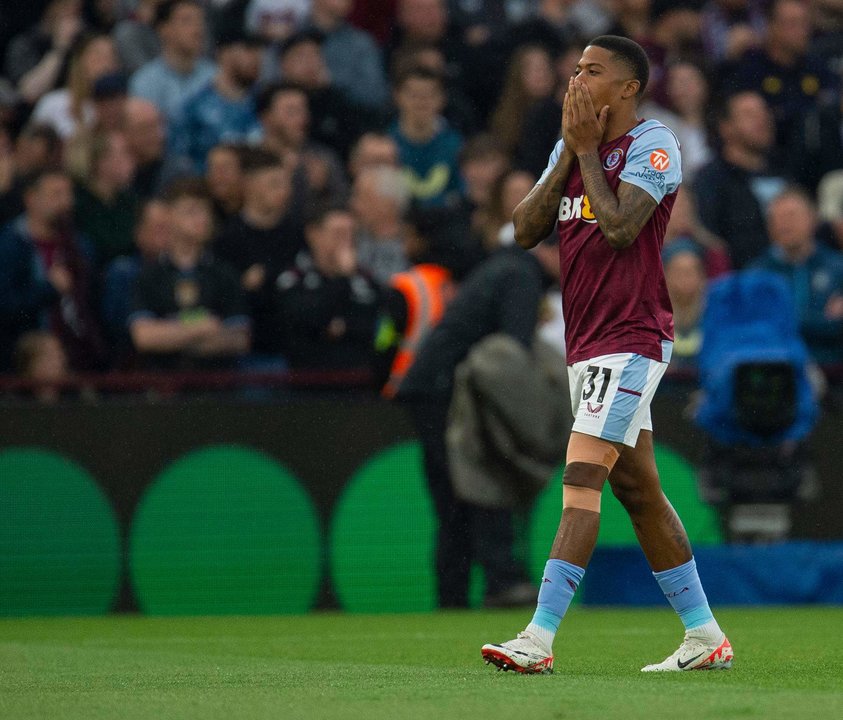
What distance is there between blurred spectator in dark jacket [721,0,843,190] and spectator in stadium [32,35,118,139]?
5.43 metres

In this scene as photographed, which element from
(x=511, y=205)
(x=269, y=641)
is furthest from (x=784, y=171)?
(x=269, y=641)

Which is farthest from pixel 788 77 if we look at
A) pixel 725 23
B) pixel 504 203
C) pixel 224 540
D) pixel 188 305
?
pixel 224 540

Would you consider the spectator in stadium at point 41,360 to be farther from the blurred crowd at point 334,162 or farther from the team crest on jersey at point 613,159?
the team crest on jersey at point 613,159

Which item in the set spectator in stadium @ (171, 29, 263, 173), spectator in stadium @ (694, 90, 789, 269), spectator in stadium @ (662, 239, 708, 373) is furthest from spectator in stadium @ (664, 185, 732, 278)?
spectator in stadium @ (171, 29, 263, 173)

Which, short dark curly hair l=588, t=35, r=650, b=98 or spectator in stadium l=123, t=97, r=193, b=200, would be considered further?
spectator in stadium l=123, t=97, r=193, b=200

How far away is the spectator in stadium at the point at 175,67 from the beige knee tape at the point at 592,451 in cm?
813

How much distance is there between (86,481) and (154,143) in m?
3.14

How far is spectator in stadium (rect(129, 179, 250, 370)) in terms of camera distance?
1105 cm

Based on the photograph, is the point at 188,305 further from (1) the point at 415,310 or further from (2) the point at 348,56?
(2) the point at 348,56

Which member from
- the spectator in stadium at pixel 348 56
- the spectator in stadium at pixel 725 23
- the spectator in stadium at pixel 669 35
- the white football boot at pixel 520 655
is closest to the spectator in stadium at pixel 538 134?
the spectator in stadium at pixel 669 35

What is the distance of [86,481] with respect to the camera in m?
11.0

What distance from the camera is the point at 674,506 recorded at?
11273mm

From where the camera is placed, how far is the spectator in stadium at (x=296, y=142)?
42.0 ft

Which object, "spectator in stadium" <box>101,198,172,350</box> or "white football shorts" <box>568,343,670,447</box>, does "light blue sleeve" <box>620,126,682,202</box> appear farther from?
"spectator in stadium" <box>101,198,172,350</box>
